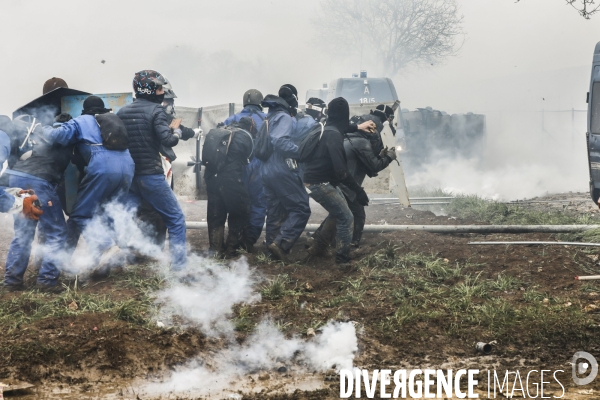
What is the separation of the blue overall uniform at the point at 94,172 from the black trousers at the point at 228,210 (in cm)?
133

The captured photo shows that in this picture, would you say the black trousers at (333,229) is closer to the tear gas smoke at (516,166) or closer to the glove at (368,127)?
the glove at (368,127)

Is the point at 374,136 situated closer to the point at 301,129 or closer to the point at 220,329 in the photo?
the point at 301,129

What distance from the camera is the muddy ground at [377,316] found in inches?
177

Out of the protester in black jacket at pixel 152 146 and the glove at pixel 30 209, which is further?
the protester in black jacket at pixel 152 146

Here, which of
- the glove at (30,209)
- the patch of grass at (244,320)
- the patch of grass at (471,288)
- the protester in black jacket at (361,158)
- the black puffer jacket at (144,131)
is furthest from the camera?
the protester in black jacket at (361,158)

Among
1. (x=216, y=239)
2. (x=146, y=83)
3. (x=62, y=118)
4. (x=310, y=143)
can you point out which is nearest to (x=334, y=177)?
(x=310, y=143)

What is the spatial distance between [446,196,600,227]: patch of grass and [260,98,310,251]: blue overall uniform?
3579 millimetres

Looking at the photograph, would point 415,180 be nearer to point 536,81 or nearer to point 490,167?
point 490,167

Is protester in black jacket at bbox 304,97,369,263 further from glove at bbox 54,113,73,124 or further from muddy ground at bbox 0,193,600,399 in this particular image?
glove at bbox 54,113,73,124

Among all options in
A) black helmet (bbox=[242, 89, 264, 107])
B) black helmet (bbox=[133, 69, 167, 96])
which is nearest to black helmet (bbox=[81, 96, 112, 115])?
black helmet (bbox=[133, 69, 167, 96])

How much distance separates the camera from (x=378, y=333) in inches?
202

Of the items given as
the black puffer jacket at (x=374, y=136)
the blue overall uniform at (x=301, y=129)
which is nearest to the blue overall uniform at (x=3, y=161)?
the blue overall uniform at (x=301, y=129)

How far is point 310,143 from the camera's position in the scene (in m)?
7.16

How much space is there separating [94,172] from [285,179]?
7.17 feet
